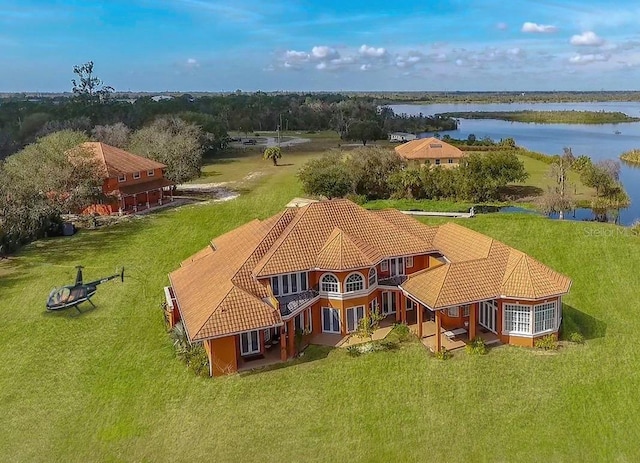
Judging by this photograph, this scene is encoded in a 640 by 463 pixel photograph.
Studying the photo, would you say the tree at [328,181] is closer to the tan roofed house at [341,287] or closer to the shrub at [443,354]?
the tan roofed house at [341,287]

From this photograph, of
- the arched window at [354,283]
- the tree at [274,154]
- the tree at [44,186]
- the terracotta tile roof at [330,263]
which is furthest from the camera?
the tree at [274,154]

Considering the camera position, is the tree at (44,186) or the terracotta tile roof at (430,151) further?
the terracotta tile roof at (430,151)

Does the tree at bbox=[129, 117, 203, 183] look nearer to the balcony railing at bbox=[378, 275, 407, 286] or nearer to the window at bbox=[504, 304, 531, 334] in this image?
the balcony railing at bbox=[378, 275, 407, 286]

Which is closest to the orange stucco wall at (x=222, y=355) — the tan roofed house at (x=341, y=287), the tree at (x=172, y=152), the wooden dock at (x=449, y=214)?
the tan roofed house at (x=341, y=287)

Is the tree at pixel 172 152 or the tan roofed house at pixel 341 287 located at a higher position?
the tree at pixel 172 152

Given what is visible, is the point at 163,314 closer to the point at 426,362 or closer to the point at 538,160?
the point at 426,362

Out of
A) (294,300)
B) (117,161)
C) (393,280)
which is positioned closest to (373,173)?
(117,161)
